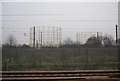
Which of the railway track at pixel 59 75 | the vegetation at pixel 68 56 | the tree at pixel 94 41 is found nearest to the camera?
the railway track at pixel 59 75

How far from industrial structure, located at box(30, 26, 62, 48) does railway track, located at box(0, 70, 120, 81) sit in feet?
2.99

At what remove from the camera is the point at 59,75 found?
4.54 m

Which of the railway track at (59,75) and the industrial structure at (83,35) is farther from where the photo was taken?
the industrial structure at (83,35)

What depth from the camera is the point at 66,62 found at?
15.8ft

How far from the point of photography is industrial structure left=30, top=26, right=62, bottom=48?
4.67 m

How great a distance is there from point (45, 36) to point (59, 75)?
4.49 feet

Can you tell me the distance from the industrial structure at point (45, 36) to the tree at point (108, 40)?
150cm

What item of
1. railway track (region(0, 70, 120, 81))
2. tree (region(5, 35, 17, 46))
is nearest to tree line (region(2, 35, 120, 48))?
tree (region(5, 35, 17, 46))

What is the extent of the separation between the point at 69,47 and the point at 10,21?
2.10m

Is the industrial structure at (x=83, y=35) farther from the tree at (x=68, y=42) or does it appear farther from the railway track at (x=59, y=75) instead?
the railway track at (x=59, y=75)

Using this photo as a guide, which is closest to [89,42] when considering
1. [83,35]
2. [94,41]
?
[94,41]

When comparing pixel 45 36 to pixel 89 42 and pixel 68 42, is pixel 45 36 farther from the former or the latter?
pixel 89 42

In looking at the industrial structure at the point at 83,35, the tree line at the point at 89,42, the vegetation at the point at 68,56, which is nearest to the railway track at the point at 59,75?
the vegetation at the point at 68,56

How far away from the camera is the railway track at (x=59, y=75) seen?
4.23 meters
